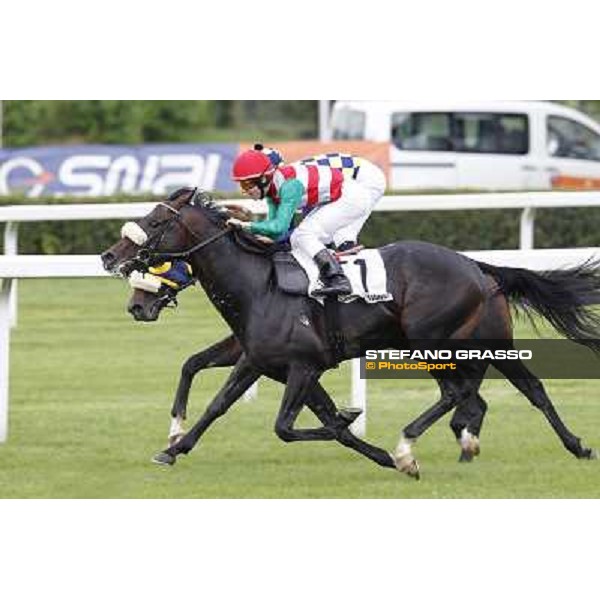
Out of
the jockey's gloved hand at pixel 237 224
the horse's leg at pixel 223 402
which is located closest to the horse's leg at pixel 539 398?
the horse's leg at pixel 223 402

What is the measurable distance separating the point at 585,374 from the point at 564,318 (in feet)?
9.01

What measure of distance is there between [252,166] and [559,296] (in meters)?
1.79

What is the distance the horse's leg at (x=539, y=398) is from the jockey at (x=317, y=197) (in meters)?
1.04

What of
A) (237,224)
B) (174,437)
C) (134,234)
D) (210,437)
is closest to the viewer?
(134,234)

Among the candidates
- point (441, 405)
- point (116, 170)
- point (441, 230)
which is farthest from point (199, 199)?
point (116, 170)

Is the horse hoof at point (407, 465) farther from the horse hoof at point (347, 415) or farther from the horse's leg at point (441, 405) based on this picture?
the horse hoof at point (347, 415)

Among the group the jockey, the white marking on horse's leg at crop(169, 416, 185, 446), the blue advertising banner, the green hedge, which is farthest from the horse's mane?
the blue advertising banner

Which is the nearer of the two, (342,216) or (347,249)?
(342,216)

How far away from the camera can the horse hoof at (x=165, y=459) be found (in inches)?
365

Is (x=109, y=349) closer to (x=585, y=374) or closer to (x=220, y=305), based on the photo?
(x=585, y=374)

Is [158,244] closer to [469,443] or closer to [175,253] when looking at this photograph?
[175,253]

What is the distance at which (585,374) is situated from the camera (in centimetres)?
1211

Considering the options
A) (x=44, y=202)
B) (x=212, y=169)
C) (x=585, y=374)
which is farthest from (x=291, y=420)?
(x=212, y=169)

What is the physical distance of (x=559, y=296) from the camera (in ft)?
31.0
